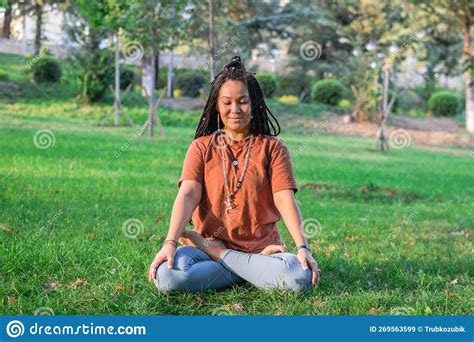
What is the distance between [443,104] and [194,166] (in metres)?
19.1

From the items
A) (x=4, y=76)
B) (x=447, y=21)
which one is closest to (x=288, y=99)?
(x=447, y=21)

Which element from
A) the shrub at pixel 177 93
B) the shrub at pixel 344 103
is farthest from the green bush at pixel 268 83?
the shrub at pixel 177 93

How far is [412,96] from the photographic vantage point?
73.8 ft

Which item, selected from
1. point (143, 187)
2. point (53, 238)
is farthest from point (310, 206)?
point (53, 238)

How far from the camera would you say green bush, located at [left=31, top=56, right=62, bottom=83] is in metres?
18.5

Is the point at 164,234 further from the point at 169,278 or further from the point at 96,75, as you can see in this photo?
the point at 96,75

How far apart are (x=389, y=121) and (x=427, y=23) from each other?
3157mm

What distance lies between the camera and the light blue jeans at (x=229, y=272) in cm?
354

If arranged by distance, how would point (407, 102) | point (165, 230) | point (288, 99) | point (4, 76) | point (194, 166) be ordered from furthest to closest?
1. point (407, 102)
2. point (288, 99)
3. point (4, 76)
4. point (165, 230)
5. point (194, 166)

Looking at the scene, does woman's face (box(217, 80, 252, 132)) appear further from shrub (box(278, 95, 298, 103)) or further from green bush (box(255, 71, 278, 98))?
shrub (box(278, 95, 298, 103))

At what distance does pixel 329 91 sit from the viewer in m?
20.7

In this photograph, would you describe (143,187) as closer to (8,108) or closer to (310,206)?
(310,206)

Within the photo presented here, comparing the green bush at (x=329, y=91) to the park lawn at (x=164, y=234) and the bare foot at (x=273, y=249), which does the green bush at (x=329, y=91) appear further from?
the bare foot at (x=273, y=249)

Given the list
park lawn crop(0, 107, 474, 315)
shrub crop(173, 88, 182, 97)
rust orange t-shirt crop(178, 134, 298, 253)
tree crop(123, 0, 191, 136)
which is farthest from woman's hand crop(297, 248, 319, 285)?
shrub crop(173, 88, 182, 97)
